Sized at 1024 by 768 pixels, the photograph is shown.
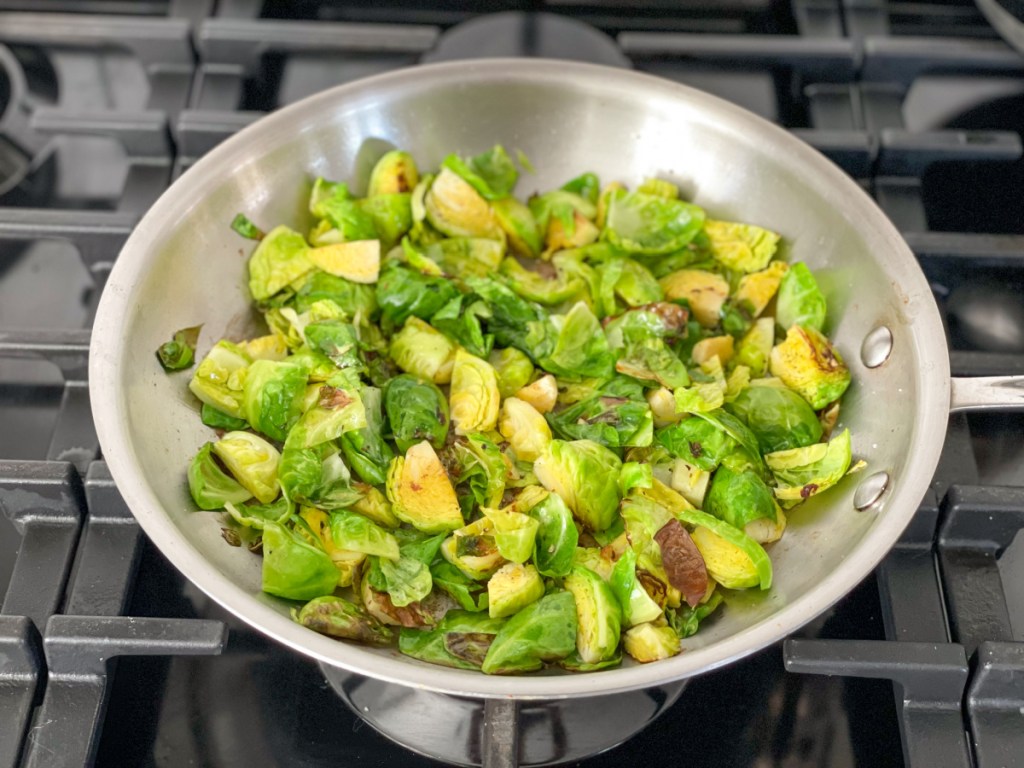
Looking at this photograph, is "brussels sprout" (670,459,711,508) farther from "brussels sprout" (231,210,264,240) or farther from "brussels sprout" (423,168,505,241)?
"brussels sprout" (231,210,264,240)

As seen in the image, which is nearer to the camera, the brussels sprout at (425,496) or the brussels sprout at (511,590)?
the brussels sprout at (511,590)

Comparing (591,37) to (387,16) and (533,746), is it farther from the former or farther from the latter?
(533,746)

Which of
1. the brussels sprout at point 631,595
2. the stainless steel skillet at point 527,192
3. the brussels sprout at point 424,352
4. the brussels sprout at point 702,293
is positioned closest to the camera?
the stainless steel skillet at point 527,192

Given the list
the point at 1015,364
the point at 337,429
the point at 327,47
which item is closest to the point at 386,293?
the point at 337,429

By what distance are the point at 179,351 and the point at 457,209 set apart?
572 mm

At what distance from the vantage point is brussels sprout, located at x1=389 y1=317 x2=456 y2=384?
68.9 inches

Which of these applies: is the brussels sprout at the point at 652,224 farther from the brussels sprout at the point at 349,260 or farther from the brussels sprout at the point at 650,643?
the brussels sprout at the point at 650,643

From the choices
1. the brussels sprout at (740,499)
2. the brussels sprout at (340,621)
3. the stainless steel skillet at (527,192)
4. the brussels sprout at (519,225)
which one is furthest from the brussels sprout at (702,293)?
the brussels sprout at (340,621)

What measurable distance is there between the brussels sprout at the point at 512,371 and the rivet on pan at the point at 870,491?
521mm

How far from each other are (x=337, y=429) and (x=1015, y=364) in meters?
1.11

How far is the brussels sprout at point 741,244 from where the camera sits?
73.8 inches

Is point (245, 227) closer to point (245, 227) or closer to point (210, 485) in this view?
point (245, 227)

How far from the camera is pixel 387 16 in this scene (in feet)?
7.93

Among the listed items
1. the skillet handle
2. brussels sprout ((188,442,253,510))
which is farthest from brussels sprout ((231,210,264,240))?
the skillet handle
